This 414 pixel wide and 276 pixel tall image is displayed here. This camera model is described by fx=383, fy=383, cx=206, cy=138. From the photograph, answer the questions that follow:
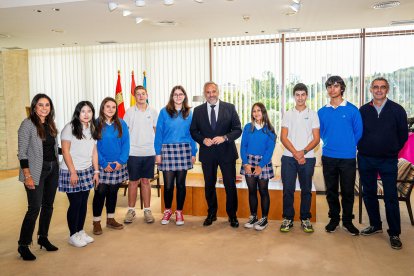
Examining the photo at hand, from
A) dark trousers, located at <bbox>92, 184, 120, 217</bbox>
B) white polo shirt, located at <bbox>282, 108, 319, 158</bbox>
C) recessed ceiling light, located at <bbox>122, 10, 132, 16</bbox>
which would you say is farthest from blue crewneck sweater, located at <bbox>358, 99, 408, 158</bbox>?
recessed ceiling light, located at <bbox>122, 10, 132, 16</bbox>

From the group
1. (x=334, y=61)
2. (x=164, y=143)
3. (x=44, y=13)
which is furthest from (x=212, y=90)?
(x=334, y=61)

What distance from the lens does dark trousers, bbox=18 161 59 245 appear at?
3348mm

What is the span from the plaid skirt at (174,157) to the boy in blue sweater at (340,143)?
150 centimetres

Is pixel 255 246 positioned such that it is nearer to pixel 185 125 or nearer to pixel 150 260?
pixel 150 260

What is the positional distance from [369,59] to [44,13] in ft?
20.2

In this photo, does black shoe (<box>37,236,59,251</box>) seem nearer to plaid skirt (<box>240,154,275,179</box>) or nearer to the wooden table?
the wooden table

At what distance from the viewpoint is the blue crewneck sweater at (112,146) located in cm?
394

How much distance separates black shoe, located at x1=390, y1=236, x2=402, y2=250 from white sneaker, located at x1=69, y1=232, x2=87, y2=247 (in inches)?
116

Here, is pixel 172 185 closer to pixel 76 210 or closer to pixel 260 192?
pixel 260 192

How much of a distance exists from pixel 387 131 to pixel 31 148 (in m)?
3.27

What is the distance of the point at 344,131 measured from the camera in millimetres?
3811

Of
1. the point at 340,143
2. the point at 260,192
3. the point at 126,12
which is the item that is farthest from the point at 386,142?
the point at 126,12

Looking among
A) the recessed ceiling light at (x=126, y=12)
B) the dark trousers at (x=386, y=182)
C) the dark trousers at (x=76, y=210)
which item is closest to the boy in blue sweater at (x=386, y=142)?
the dark trousers at (x=386, y=182)

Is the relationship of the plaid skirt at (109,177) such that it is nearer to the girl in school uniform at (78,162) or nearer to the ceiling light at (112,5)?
the girl in school uniform at (78,162)
